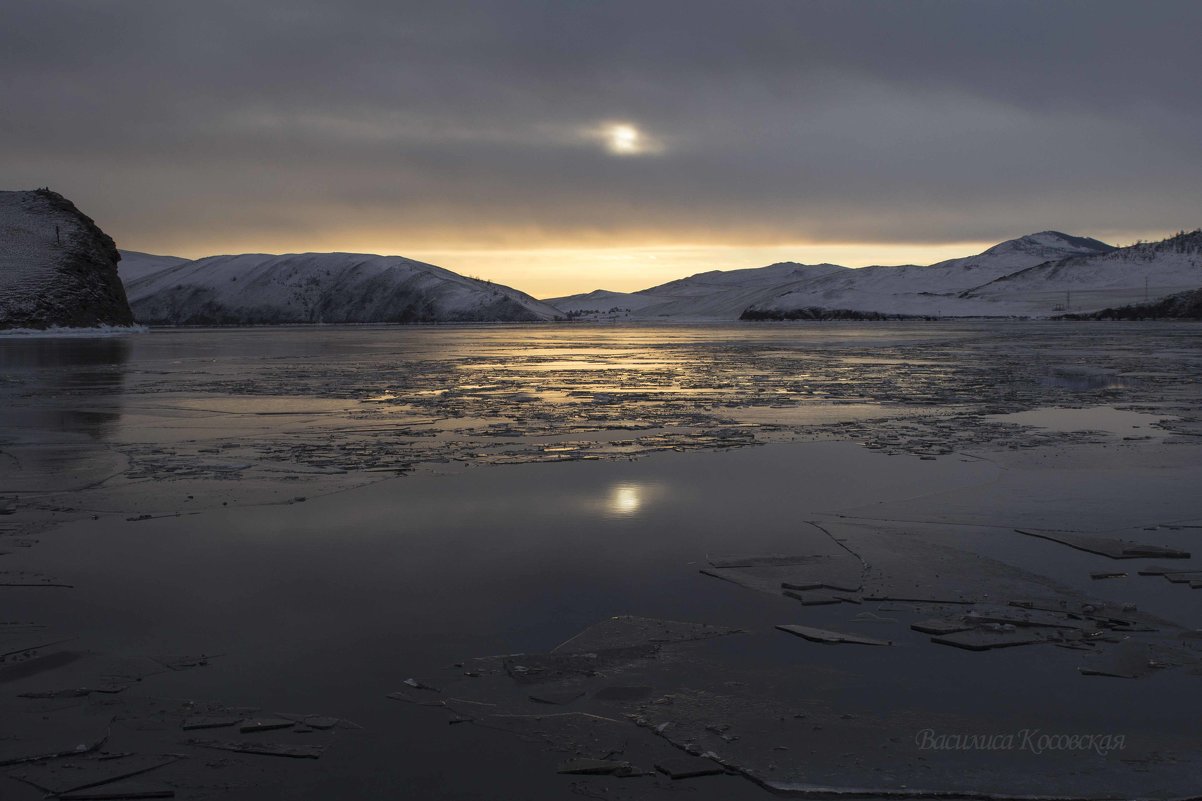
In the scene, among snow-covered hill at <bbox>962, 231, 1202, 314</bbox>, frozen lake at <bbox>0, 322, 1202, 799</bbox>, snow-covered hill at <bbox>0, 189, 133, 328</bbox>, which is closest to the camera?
frozen lake at <bbox>0, 322, 1202, 799</bbox>

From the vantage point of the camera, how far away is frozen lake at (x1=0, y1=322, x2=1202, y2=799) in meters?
5.04

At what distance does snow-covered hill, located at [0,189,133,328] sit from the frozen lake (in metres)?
94.5

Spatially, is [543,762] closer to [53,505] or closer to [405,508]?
[405,508]

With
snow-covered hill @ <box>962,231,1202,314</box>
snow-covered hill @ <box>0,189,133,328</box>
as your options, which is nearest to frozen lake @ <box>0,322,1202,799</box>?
snow-covered hill @ <box>0,189,133,328</box>

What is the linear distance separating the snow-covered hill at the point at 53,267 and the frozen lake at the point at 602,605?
94.5 meters

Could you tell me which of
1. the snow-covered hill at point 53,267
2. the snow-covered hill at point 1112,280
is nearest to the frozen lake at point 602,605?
the snow-covered hill at point 53,267

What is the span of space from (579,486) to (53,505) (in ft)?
20.2

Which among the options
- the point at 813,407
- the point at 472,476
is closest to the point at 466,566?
the point at 472,476

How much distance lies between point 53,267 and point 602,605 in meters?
116

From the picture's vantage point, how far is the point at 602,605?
293 inches

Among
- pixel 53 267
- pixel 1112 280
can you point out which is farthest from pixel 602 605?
pixel 1112 280

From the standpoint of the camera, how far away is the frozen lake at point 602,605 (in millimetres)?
5035

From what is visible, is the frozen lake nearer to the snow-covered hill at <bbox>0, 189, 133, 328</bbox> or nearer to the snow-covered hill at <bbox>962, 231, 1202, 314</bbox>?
the snow-covered hill at <bbox>0, 189, 133, 328</bbox>

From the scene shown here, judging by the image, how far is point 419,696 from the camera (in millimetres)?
5723
